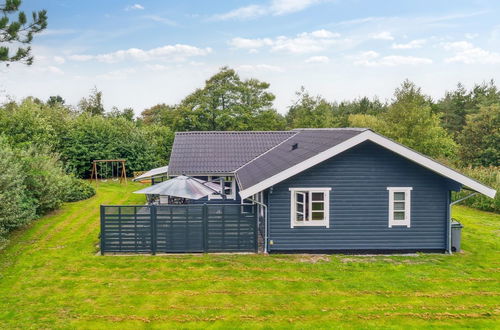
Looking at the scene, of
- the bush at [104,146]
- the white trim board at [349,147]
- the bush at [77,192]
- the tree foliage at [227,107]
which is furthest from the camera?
the tree foliage at [227,107]

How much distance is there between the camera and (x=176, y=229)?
1295 cm

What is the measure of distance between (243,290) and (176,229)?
3.85m

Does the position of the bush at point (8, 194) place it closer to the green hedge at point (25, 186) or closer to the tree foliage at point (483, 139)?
the green hedge at point (25, 186)

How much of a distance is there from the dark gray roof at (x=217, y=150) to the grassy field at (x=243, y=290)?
735 cm

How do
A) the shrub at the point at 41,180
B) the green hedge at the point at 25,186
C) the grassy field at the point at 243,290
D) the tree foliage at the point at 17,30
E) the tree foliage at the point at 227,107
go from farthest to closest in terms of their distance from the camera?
the tree foliage at the point at 227,107 < the tree foliage at the point at 17,30 < the shrub at the point at 41,180 < the green hedge at the point at 25,186 < the grassy field at the point at 243,290

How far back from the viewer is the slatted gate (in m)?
12.9

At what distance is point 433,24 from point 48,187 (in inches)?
1044

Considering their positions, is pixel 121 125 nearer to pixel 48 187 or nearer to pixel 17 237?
pixel 48 187

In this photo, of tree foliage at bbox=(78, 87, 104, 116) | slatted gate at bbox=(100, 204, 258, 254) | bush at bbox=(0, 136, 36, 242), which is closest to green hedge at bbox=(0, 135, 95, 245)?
bush at bbox=(0, 136, 36, 242)

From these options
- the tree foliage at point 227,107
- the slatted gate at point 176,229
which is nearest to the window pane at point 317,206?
the slatted gate at point 176,229

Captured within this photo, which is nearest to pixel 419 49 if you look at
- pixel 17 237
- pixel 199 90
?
pixel 199 90

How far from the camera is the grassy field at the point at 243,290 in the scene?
838 centimetres

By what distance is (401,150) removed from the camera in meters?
12.5

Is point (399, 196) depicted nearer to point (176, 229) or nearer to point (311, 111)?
point (176, 229)
